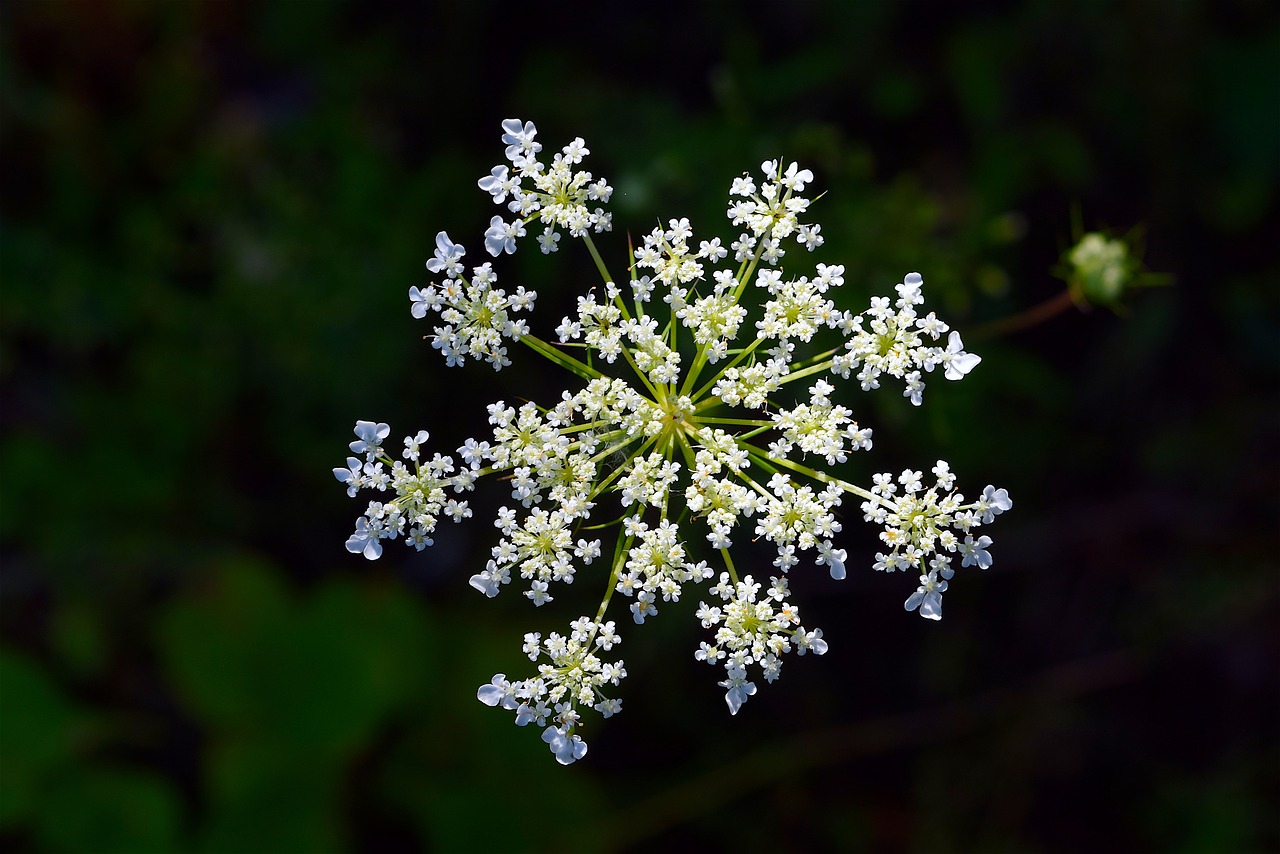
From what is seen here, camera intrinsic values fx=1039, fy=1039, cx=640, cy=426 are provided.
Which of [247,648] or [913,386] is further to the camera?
[247,648]

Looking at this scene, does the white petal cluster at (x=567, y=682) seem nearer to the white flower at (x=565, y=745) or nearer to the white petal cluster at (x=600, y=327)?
the white flower at (x=565, y=745)

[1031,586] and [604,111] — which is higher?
[604,111]

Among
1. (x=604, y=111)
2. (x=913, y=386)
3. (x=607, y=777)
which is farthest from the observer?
(x=607, y=777)

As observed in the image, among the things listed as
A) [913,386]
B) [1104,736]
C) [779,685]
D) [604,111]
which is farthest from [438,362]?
[1104,736]

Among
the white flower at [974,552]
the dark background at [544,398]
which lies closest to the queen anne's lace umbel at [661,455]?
the white flower at [974,552]

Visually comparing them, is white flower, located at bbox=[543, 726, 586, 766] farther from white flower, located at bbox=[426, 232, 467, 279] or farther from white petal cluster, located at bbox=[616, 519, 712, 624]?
white flower, located at bbox=[426, 232, 467, 279]

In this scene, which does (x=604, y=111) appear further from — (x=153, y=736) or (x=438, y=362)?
(x=153, y=736)
